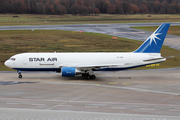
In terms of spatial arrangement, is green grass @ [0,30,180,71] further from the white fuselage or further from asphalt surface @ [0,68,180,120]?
asphalt surface @ [0,68,180,120]

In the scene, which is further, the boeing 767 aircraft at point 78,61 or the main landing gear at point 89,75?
the main landing gear at point 89,75

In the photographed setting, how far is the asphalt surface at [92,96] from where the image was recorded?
2423 cm

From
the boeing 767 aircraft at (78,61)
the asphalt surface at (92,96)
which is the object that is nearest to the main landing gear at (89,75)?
the boeing 767 aircraft at (78,61)

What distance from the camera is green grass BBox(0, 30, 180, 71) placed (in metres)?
65.7

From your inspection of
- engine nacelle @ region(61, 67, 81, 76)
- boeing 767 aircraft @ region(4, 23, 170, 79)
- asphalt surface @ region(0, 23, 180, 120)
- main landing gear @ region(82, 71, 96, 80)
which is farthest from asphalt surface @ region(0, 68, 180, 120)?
boeing 767 aircraft @ region(4, 23, 170, 79)

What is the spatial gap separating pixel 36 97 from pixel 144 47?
70.6ft

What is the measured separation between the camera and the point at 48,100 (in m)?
29.2

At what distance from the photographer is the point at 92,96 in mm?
31203

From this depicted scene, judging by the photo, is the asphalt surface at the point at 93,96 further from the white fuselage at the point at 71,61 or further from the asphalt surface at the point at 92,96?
the white fuselage at the point at 71,61

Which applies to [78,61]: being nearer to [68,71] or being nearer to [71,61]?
[71,61]

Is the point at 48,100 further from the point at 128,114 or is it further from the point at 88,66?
the point at 88,66

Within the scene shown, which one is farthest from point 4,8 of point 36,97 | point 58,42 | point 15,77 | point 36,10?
point 36,97

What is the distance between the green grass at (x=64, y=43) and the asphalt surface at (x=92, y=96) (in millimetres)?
15334

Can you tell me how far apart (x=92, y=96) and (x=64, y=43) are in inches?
1767
